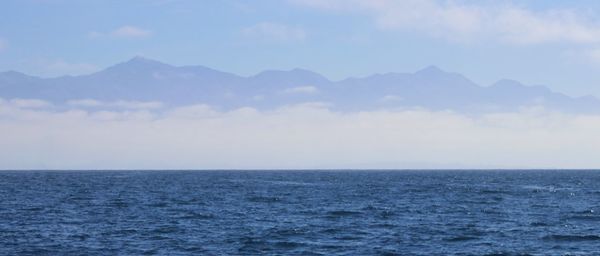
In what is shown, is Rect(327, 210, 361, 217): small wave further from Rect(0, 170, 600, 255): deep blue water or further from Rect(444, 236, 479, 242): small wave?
Rect(444, 236, 479, 242): small wave

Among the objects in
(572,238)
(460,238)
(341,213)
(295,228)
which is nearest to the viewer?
→ (460,238)

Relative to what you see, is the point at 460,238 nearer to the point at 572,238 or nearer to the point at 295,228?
the point at 572,238

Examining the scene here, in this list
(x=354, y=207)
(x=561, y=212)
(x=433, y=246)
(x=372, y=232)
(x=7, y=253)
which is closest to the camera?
(x=7, y=253)

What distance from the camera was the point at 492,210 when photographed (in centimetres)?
7581

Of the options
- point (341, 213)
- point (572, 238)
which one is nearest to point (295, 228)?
point (341, 213)

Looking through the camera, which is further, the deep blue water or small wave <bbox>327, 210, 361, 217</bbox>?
small wave <bbox>327, 210, 361, 217</bbox>

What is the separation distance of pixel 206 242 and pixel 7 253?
40.9 feet

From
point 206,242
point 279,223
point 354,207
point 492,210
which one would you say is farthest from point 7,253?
point 492,210

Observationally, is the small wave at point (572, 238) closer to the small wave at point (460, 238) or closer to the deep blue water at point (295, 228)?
the deep blue water at point (295, 228)

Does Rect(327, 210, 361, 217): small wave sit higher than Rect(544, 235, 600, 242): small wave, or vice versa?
Rect(327, 210, 361, 217): small wave

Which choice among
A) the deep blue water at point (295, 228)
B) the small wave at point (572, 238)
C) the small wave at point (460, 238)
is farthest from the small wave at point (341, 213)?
the small wave at point (572, 238)

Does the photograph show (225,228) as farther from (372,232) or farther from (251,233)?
(372,232)

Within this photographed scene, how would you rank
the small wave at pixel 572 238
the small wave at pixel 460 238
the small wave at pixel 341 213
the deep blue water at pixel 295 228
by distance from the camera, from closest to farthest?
the deep blue water at pixel 295 228
the small wave at pixel 460 238
the small wave at pixel 572 238
the small wave at pixel 341 213

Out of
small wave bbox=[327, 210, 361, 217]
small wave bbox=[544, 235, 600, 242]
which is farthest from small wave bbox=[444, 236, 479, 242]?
small wave bbox=[327, 210, 361, 217]
